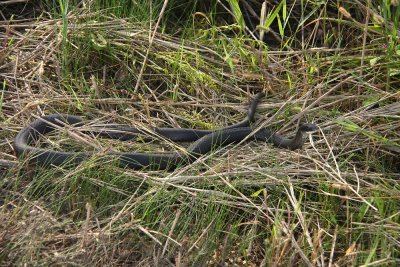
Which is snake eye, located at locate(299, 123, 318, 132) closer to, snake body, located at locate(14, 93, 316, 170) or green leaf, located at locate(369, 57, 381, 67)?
snake body, located at locate(14, 93, 316, 170)

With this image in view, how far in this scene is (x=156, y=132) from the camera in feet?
15.7

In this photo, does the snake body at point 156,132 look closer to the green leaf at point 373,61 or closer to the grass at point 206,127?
the grass at point 206,127

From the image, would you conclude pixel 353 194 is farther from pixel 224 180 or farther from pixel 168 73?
pixel 168 73

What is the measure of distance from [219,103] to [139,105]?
504mm

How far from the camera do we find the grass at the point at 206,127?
11.9ft

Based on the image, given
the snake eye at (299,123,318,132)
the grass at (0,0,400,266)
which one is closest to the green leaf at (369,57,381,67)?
the grass at (0,0,400,266)

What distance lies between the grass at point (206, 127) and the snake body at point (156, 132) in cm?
9

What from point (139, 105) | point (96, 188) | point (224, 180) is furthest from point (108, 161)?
point (139, 105)

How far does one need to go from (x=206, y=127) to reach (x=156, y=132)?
34 cm

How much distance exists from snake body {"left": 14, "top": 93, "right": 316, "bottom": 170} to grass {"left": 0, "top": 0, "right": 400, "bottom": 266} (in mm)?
86

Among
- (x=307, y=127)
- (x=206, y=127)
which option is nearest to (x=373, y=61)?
(x=307, y=127)

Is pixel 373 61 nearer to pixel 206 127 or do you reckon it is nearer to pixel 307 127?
pixel 307 127

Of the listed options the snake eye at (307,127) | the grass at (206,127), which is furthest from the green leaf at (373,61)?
the snake eye at (307,127)

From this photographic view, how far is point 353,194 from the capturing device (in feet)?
13.2
